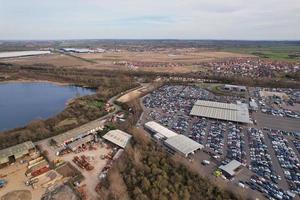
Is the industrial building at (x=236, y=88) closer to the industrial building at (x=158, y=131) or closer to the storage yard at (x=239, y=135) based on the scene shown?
the storage yard at (x=239, y=135)

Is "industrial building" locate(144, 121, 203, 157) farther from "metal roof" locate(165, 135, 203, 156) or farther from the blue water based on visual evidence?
the blue water

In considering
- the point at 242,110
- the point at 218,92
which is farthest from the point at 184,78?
the point at 242,110

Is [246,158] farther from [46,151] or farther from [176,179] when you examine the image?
Result: [46,151]

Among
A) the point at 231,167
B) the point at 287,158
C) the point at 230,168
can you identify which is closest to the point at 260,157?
the point at 287,158

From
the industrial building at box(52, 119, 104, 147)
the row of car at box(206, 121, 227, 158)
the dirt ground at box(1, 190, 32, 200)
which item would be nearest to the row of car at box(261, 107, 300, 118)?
the row of car at box(206, 121, 227, 158)

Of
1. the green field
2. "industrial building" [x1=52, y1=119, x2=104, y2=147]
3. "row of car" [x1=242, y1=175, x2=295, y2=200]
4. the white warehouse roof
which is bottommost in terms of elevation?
"industrial building" [x1=52, y1=119, x2=104, y2=147]
